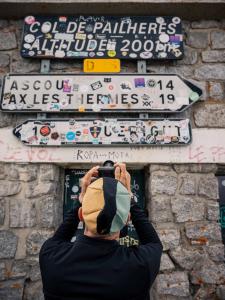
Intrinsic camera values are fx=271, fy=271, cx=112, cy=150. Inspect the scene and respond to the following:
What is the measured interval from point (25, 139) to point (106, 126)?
0.84 metres

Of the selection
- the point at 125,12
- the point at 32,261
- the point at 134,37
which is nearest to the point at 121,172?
the point at 32,261

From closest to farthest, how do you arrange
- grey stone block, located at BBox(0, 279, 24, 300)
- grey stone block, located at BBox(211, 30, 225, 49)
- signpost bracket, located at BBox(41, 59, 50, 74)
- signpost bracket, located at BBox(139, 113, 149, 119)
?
grey stone block, located at BBox(0, 279, 24, 300) < signpost bracket, located at BBox(139, 113, 149, 119) < signpost bracket, located at BBox(41, 59, 50, 74) < grey stone block, located at BBox(211, 30, 225, 49)

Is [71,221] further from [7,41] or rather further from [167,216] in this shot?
[7,41]

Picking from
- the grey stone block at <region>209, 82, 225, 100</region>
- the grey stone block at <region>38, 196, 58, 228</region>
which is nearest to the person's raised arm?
the grey stone block at <region>38, 196, 58, 228</region>

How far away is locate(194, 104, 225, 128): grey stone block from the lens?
2.88 meters

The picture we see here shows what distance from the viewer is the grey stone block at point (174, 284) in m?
2.49

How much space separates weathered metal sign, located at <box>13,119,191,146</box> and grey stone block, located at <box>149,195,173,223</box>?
0.56 meters

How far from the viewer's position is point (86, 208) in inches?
43.3

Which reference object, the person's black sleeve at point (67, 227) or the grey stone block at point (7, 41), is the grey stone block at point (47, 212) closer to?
the person's black sleeve at point (67, 227)

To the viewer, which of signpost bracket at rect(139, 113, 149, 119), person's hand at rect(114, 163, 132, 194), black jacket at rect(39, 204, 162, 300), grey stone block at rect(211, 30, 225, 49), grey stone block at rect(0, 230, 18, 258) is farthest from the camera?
grey stone block at rect(211, 30, 225, 49)

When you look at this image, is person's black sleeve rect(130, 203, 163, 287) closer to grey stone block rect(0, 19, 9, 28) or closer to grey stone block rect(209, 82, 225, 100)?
grey stone block rect(209, 82, 225, 100)

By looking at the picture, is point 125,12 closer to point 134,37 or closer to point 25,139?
point 134,37

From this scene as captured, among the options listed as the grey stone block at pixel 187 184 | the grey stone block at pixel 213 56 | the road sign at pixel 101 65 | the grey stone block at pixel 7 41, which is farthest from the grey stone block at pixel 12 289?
the grey stone block at pixel 213 56

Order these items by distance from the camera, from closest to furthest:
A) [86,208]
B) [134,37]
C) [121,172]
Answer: [86,208]
[121,172]
[134,37]
